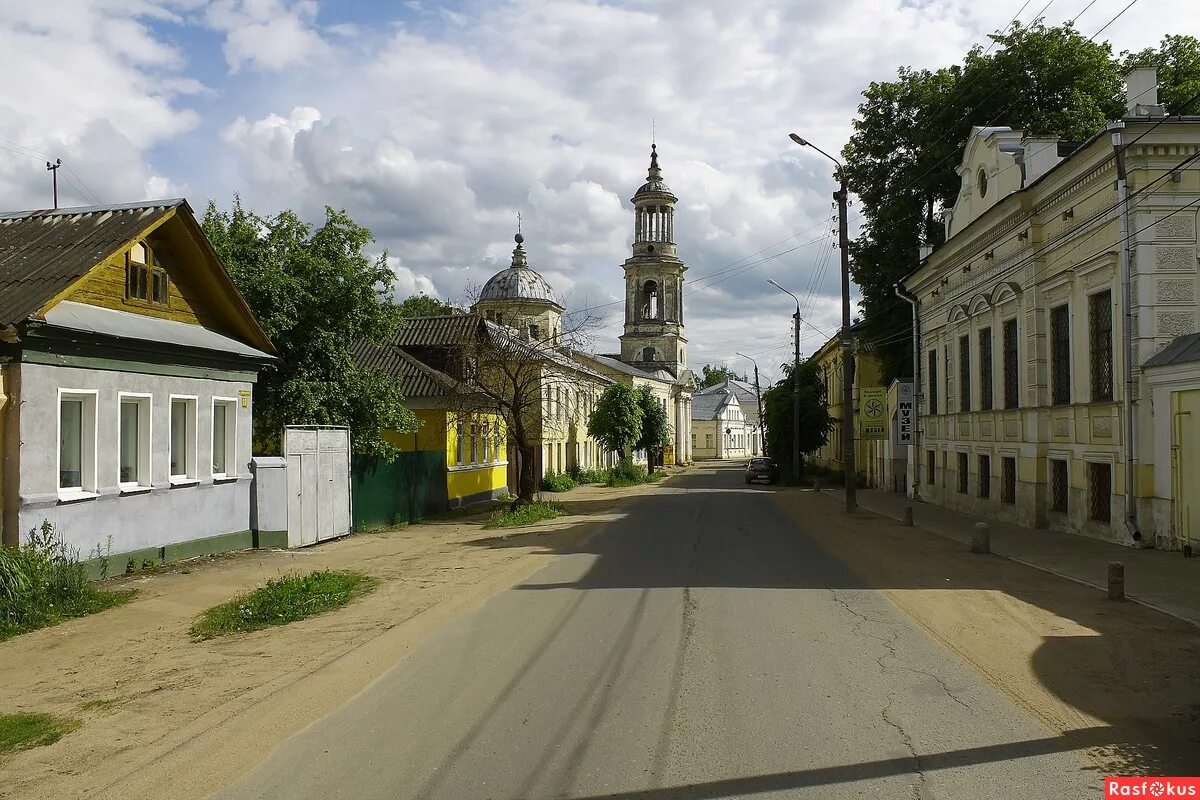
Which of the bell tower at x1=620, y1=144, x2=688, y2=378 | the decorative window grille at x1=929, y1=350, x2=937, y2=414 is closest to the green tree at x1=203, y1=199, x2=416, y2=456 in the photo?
the decorative window grille at x1=929, y1=350, x2=937, y2=414

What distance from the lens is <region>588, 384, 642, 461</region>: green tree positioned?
169ft

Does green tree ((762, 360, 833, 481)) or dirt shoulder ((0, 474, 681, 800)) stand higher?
green tree ((762, 360, 833, 481))

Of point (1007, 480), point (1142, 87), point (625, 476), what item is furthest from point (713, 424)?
point (1142, 87)

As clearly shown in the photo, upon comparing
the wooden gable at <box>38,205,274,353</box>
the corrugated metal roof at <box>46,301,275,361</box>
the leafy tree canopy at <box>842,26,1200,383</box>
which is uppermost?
the leafy tree canopy at <box>842,26,1200,383</box>

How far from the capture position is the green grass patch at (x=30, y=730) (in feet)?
21.5

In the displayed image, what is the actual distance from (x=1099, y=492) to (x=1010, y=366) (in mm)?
5896

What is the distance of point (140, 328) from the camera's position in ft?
48.0

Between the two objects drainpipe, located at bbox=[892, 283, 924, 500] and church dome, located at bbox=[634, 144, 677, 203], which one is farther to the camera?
church dome, located at bbox=[634, 144, 677, 203]

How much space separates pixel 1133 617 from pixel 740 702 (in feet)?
19.8

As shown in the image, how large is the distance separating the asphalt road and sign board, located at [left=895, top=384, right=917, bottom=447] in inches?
921

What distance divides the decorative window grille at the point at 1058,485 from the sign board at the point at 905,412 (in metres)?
12.2

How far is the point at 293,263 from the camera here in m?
21.6

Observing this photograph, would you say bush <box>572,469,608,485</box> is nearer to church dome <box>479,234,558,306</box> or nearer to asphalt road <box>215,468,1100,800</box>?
church dome <box>479,234,558,306</box>

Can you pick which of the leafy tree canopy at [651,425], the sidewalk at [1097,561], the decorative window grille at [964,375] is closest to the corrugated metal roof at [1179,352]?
the sidewalk at [1097,561]
